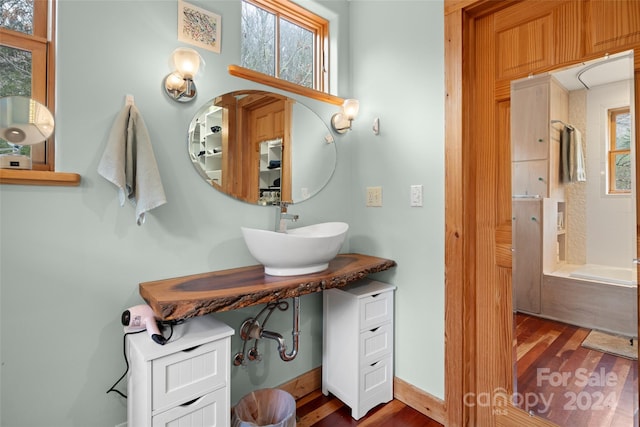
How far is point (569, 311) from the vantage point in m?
1.34

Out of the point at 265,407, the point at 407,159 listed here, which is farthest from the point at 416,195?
the point at 265,407

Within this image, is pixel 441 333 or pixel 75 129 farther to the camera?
pixel 441 333

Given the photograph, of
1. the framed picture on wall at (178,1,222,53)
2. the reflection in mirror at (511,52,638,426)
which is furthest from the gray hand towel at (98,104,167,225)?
the reflection in mirror at (511,52,638,426)

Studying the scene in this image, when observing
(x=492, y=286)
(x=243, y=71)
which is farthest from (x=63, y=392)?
(x=492, y=286)

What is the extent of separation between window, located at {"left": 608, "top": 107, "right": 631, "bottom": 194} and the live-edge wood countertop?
1.06 metres

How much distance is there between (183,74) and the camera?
1364mm

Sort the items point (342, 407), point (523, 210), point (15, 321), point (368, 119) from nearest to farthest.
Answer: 1. point (15, 321)
2. point (523, 210)
3. point (342, 407)
4. point (368, 119)

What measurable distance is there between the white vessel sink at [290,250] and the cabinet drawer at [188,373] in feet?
1.23

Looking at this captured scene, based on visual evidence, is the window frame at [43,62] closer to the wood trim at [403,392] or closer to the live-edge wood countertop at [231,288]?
the live-edge wood countertop at [231,288]

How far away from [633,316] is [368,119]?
157 cm

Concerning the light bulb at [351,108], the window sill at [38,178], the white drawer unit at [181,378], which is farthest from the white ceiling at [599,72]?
Result: the window sill at [38,178]

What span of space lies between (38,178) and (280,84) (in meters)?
1.20

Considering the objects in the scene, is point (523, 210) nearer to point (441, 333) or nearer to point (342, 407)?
point (441, 333)

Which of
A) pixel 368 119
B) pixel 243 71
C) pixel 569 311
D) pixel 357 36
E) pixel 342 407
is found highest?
pixel 357 36
